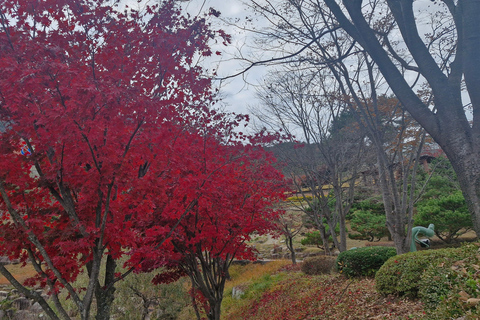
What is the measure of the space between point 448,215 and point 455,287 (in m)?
14.0

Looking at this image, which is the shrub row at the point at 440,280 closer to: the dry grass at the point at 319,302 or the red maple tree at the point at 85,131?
the dry grass at the point at 319,302

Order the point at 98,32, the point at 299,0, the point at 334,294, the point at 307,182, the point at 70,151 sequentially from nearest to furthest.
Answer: the point at 70,151 < the point at 98,32 < the point at 299,0 < the point at 334,294 < the point at 307,182

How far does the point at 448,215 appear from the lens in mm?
14773

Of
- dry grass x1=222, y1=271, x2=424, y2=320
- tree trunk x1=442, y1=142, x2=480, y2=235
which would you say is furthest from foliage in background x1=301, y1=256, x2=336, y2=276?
tree trunk x1=442, y1=142, x2=480, y2=235

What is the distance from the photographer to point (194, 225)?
564cm

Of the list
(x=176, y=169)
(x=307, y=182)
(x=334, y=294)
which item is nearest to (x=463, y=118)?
(x=176, y=169)

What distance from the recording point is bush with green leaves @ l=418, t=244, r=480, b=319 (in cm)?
253

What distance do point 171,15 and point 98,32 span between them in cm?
103

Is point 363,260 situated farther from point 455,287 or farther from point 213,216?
point 455,287

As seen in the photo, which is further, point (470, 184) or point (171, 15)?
point (171, 15)

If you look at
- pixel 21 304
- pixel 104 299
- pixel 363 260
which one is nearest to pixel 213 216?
pixel 104 299

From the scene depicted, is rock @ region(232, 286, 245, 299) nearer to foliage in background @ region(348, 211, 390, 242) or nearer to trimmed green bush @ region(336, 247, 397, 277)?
trimmed green bush @ region(336, 247, 397, 277)

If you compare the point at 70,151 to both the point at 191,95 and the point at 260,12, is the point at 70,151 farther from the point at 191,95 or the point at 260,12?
the point at 260,12

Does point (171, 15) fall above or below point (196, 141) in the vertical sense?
above
